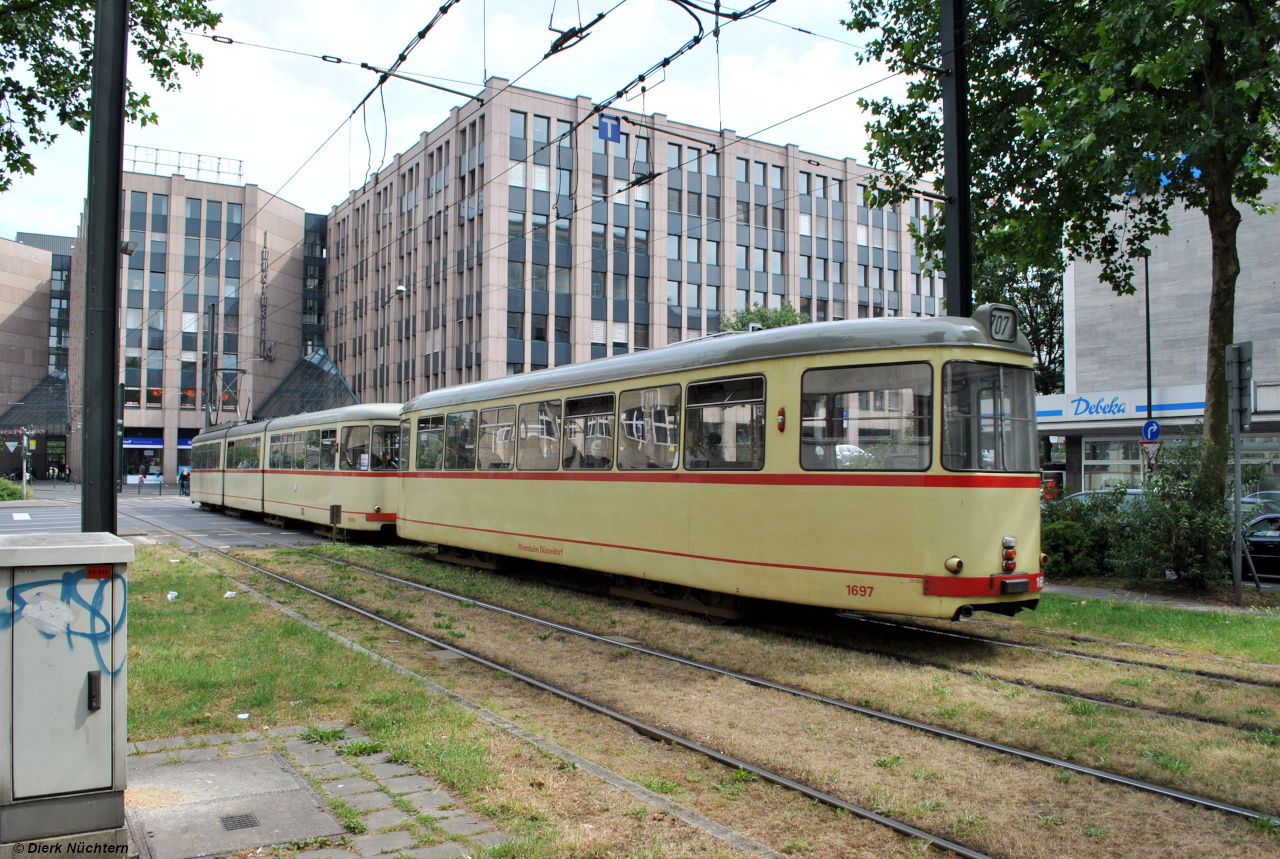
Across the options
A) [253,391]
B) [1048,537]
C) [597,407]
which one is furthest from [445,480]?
[253,391]

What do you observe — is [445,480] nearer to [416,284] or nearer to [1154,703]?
[1154,703]

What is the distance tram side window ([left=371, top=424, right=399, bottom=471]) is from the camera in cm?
1992

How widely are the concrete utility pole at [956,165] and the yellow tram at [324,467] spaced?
12386mm

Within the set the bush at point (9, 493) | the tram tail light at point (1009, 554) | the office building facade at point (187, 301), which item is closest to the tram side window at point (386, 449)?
the tram tail light at point (1009, 554)

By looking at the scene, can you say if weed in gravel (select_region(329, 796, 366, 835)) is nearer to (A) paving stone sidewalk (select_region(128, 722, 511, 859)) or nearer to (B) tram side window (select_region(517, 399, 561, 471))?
(A) paving stone sidewalk (select_region(128, 722, 511, 859))

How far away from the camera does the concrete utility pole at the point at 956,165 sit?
38.4ft

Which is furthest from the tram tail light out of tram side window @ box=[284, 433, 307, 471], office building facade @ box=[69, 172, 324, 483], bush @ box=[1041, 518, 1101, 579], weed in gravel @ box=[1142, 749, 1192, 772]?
office building facade @ box=[69, 172, 324, 483]

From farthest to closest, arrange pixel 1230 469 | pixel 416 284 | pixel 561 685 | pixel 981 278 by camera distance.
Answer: pixel 416 284 < pixel 981 278 < pixel 1230 469 < pixel 561 685

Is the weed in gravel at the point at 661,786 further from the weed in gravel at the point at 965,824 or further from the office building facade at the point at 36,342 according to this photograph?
the office building facade at the point at 36,342

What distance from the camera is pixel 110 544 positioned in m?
3.98

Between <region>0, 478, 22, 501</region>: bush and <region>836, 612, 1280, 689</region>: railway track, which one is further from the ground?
<region>0, 478, 22, 501</region>: bush

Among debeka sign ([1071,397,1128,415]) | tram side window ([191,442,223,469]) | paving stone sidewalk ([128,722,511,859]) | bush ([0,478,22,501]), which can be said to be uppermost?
debeka sign ([1071,397,1128,415])

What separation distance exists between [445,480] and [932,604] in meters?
9.68

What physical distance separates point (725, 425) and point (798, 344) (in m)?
1.30
